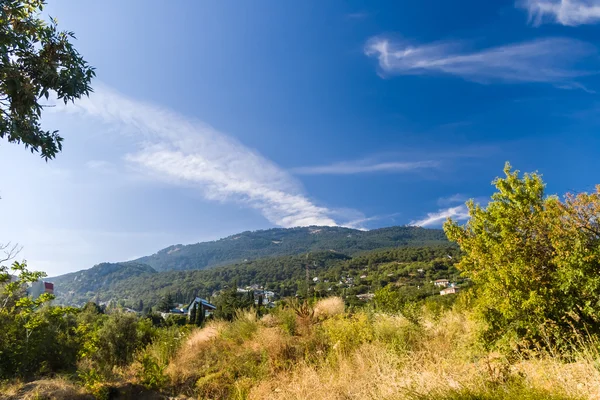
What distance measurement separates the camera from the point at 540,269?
564 centimetres

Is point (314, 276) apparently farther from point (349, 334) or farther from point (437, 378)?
point (437, 378)

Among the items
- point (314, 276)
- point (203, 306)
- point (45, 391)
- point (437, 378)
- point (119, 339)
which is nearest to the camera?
Result: point (437, 378)

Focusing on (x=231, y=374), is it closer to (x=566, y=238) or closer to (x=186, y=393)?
(x=186, y=393)

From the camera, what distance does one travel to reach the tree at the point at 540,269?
511 centimetres

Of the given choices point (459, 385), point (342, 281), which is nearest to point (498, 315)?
point (459, 385)

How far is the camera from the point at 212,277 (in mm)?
132000

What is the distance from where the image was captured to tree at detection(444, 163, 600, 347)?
5105 millimetres

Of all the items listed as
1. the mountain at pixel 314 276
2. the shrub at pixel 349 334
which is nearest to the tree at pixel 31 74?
the shrub at pixel 349 334

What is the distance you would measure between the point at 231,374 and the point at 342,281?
84.8 meters

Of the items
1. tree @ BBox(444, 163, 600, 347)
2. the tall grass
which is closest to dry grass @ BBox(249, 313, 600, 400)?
the tall grass

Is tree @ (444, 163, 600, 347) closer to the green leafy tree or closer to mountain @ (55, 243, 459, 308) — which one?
the green leafy tree

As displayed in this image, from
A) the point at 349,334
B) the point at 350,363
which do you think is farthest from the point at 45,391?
the point at 349,334

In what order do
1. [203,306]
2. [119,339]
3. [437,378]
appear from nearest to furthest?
[437,378] < [119,339] < [203,306]

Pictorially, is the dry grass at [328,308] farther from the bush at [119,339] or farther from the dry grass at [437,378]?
the bush at [119,339]
